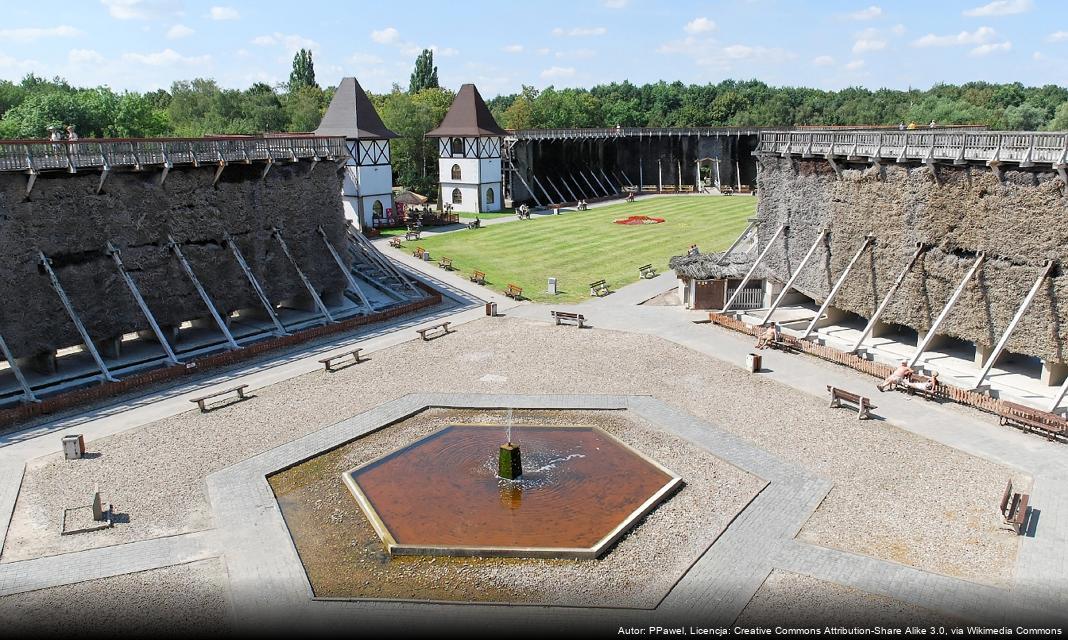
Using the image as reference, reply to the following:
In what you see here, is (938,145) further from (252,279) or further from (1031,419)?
(252,279)

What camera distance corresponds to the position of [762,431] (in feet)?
68.0

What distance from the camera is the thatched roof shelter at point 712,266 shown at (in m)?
33.0

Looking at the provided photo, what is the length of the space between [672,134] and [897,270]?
51.2 m

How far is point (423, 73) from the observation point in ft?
378

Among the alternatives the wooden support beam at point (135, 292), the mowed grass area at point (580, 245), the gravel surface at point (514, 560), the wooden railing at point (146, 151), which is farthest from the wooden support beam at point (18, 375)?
the mowed grass area at point (580, 245)

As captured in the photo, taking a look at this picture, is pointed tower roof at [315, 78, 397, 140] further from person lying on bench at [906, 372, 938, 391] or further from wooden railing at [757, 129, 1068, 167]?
person lying on bench at [906, 372, 938, 391]

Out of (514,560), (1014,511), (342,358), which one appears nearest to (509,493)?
(514,560)

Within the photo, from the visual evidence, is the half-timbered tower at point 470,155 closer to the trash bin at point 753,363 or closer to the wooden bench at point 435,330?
the wooden bench at point 435,330

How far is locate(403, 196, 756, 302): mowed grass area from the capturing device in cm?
3969

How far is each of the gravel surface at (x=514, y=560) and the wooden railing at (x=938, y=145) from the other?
44.8 ft

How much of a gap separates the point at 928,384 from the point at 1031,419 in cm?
307

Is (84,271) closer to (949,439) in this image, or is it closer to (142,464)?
(142,464)

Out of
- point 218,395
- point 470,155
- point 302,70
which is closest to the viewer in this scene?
point 218,395

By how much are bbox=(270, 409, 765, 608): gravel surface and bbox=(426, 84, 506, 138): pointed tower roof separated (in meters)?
43.6
